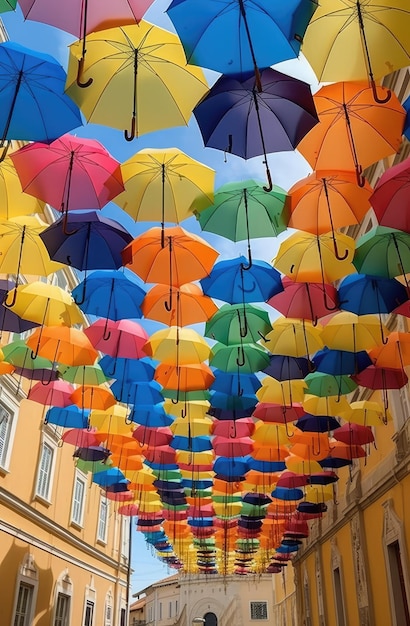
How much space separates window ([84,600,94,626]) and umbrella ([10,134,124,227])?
55.6 feet

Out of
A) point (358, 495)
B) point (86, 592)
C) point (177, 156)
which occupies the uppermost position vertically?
point (177, 156)

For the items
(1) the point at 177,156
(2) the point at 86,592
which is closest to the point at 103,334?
(1) the point at 177,156

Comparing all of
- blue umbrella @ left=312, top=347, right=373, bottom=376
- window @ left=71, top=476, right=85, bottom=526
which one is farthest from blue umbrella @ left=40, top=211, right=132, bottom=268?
window @ left=71, top=476, right=85, bottom=526

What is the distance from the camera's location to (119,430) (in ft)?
43.1

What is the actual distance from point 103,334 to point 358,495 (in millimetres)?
9659

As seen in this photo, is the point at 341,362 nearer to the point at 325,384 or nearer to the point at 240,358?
the point at 325,384

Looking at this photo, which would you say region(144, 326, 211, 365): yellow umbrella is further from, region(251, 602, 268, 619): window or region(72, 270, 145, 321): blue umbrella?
region(251, 602, 268, 619): window

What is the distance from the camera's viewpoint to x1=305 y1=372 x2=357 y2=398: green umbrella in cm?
1090

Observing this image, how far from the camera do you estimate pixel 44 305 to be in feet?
30.8

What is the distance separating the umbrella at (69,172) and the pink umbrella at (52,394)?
568 cm

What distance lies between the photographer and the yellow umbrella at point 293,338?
9.68 meters

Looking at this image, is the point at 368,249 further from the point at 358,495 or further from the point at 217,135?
the point at 358,495

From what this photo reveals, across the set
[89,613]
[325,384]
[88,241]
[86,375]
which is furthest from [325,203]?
[89,613]

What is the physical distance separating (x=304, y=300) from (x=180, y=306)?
1998 mm
